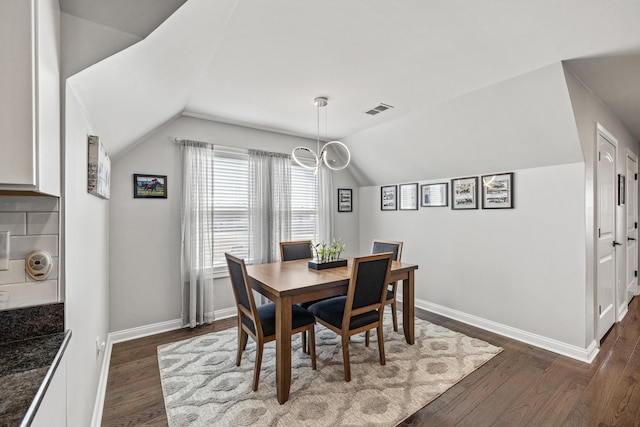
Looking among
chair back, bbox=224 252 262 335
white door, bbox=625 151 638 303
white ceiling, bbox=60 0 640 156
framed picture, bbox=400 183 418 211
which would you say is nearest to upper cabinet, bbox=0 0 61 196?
white ceiling, bbox=60 0 640 156

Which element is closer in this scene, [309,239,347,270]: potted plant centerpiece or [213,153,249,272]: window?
[309,239,347,270]: potted plant centerpiece

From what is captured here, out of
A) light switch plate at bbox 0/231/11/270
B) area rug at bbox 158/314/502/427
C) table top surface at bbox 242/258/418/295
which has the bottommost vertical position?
area rug at bbox 158/314/502/427

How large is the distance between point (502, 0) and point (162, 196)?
3.36 meters

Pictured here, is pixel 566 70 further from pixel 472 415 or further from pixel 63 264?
pixel 63 264

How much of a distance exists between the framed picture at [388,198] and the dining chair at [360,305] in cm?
220

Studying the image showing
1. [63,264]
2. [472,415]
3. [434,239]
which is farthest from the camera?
[434,239]

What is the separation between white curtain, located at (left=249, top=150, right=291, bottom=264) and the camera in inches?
151

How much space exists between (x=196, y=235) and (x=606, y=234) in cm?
449

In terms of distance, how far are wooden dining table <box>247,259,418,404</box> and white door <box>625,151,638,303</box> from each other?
3.25 metres

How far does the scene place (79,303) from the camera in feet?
4.72

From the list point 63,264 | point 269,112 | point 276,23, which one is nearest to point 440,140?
point 269,112

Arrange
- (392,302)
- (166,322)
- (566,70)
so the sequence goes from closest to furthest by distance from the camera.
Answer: (566,70), (392,302), (166,322)

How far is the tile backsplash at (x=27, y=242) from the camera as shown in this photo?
110 centimetres

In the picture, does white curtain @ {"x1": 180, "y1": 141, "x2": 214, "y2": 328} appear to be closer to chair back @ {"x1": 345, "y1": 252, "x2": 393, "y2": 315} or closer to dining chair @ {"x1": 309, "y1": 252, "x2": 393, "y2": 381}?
dining chair @ {"x1": 309, "y1": 252, "x2": 393, "y2": 381}
